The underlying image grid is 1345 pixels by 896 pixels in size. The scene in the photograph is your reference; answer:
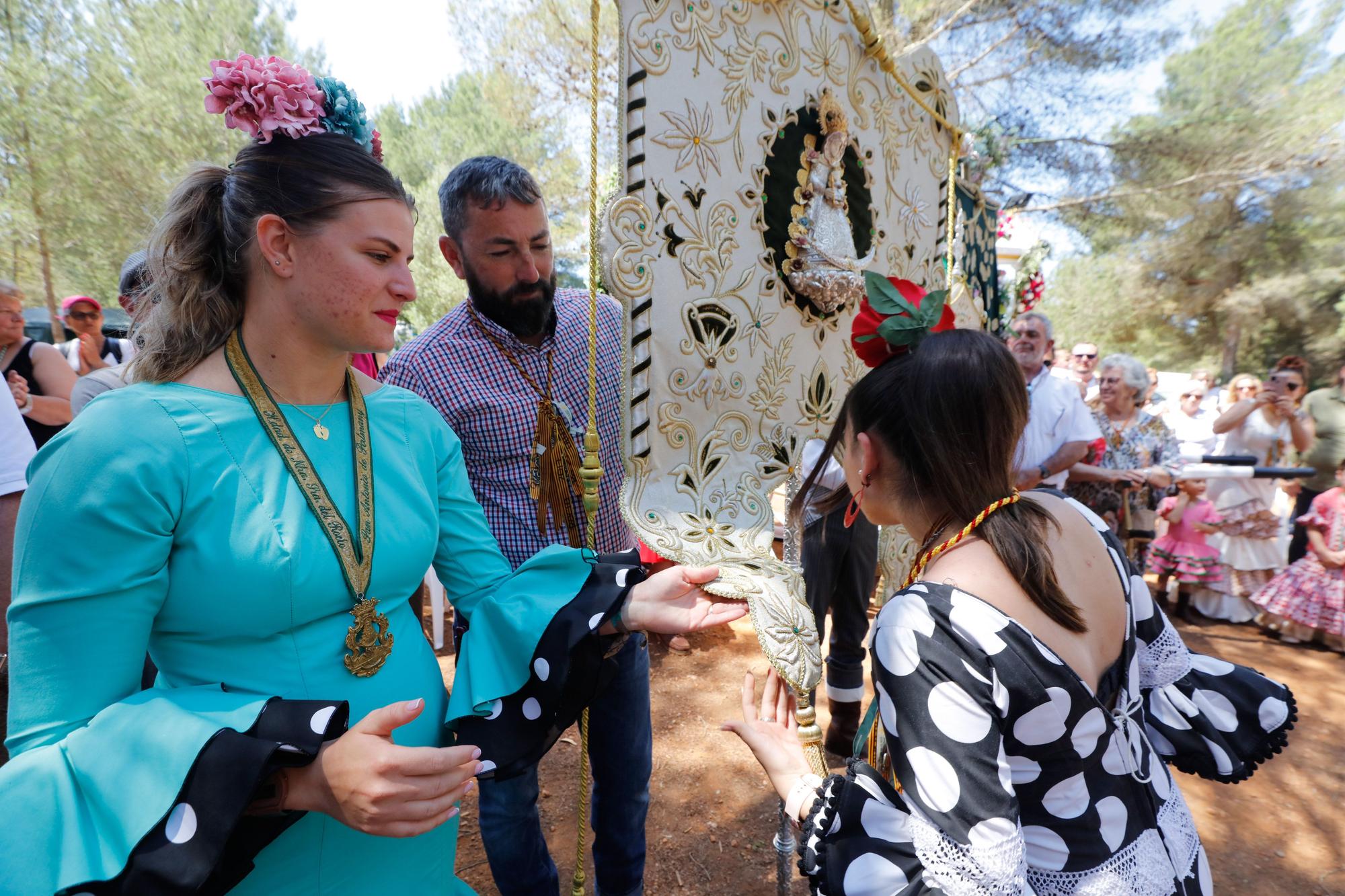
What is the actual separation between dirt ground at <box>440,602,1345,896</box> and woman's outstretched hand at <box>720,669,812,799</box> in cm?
161

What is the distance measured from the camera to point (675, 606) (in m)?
1.31

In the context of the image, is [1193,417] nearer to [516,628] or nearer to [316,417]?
[516,628]

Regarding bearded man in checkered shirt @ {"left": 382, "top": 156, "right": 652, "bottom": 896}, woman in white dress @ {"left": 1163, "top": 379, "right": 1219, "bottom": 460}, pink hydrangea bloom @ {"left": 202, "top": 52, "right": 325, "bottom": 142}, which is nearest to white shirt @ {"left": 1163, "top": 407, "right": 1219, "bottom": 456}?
woman in white dress @ {"left": 1163, "top": 379, "right": 1219, "bottom": 460}

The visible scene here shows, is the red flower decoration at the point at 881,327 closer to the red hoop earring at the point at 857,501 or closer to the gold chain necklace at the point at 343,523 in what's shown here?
the red hoop earring at the point at 857,501

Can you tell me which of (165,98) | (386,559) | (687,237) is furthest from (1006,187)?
(165,98)

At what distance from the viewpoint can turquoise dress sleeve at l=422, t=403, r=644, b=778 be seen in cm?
124

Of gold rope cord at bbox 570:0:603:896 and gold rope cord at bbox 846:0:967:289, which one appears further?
gold rope cord at bbox 846:0:967:289

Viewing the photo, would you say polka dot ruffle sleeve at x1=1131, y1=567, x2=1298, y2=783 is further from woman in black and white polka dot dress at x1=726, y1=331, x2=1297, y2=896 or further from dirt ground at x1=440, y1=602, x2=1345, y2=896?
dirt ground at x1=440, y1=602, x2=1345, y2=896

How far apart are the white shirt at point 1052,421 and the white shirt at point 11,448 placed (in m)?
4.55

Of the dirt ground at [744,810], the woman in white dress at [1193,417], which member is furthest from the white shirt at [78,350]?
the woman in white dress at [1193,417]

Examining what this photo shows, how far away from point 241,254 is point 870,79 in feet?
5.23

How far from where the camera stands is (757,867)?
2.76 m

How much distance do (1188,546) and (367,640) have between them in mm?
6303

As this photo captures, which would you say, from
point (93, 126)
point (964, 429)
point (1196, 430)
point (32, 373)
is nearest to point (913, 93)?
point (964, 429)
